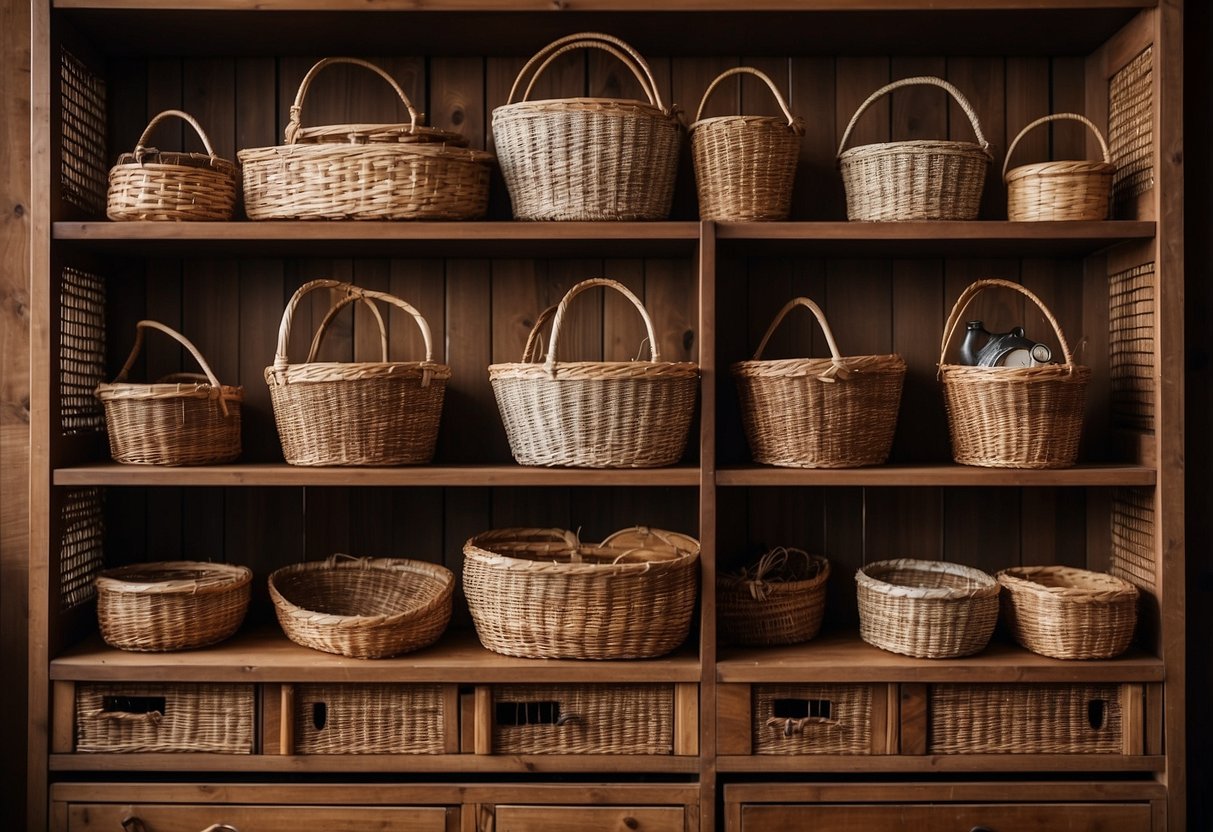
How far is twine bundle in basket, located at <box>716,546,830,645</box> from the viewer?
216cm

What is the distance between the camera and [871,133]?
2420 millimetres

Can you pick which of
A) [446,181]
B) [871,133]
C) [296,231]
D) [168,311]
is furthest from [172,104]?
[871,133]

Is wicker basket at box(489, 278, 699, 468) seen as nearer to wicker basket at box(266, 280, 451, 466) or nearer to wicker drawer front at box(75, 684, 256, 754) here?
wicker basket at box(266, 280, 451, 466)

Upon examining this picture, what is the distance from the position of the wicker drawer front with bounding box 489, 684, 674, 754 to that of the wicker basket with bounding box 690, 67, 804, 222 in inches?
44.0

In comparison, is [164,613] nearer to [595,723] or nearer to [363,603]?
[363,603]

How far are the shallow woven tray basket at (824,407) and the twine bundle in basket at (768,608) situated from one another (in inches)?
11.9

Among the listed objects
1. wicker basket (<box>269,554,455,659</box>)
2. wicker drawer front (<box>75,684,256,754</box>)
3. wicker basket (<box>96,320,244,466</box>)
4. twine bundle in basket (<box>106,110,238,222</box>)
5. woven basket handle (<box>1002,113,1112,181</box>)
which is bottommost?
wicker drawer front (<box>75,684,256,754</box>)

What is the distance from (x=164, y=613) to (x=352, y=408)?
0.64 meters

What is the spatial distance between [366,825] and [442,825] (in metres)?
0.17

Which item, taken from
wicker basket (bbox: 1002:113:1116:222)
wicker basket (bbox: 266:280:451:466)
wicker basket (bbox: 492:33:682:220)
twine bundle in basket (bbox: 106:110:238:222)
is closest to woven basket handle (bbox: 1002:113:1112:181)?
wicker basket (bbox: 1002:113:1116:222)

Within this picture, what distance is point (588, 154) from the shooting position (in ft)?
6.64

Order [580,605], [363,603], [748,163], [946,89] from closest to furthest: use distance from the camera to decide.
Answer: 1. [580,605]
2. [748,163]
3. [946,89]
4. [363,603]

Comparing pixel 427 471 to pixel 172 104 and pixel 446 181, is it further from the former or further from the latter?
pixel 172 104

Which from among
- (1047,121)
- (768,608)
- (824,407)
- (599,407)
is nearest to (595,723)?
(768,608)
